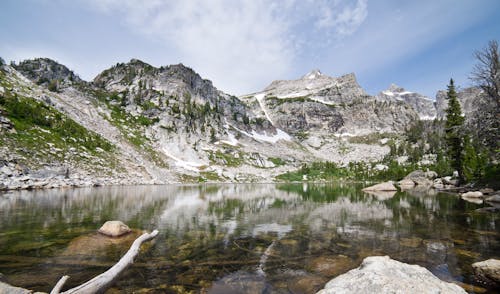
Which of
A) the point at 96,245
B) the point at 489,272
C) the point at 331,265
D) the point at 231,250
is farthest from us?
the point at 96,245

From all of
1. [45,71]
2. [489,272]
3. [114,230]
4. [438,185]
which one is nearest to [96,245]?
[114,230]

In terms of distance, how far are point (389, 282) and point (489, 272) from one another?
20.0ft

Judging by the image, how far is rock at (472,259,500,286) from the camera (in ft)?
30.2

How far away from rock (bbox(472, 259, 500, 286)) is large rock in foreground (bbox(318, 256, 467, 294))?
4073 millimetres

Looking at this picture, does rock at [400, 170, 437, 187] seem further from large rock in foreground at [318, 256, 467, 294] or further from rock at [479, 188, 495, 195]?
large rock in foreground at [318, 256, 467, 294]

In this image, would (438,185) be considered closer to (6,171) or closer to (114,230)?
(114,230)

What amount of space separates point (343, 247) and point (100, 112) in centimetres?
14114

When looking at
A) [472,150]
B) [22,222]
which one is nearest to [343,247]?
[22,222]

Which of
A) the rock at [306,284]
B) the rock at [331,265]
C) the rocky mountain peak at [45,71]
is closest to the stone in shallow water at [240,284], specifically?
the rock at [306,284]

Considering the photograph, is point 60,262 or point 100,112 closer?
A: point 60,262

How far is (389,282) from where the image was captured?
6656 millimetres

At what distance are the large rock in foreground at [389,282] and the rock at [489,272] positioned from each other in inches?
160

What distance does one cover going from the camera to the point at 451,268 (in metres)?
11.2

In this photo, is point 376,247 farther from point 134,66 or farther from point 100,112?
point 134,66
